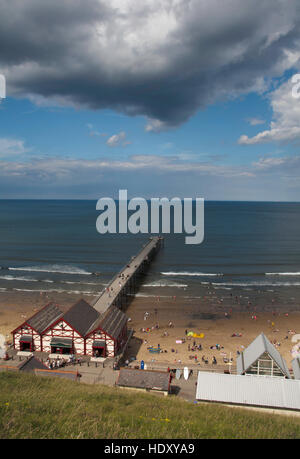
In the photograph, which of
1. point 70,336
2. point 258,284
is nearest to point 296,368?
point 70,336

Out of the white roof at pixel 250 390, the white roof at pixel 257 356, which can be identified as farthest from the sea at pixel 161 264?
the white roof at pixel 250 390

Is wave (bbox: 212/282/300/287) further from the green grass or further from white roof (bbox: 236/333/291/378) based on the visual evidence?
the green grass

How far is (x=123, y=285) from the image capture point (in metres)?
45.9

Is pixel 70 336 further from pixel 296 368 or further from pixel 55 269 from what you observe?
pixel 55 269

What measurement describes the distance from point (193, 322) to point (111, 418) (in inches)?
1183

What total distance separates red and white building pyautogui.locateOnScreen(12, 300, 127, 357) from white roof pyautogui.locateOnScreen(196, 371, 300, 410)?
10762 mm

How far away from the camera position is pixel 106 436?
9219 mm

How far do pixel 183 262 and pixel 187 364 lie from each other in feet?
147

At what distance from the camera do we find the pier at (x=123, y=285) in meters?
39.7

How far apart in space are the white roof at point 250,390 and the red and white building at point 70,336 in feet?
35.3

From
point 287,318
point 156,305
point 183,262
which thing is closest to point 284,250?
point 183,262

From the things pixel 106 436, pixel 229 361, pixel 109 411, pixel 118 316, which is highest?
pixel 106 436
